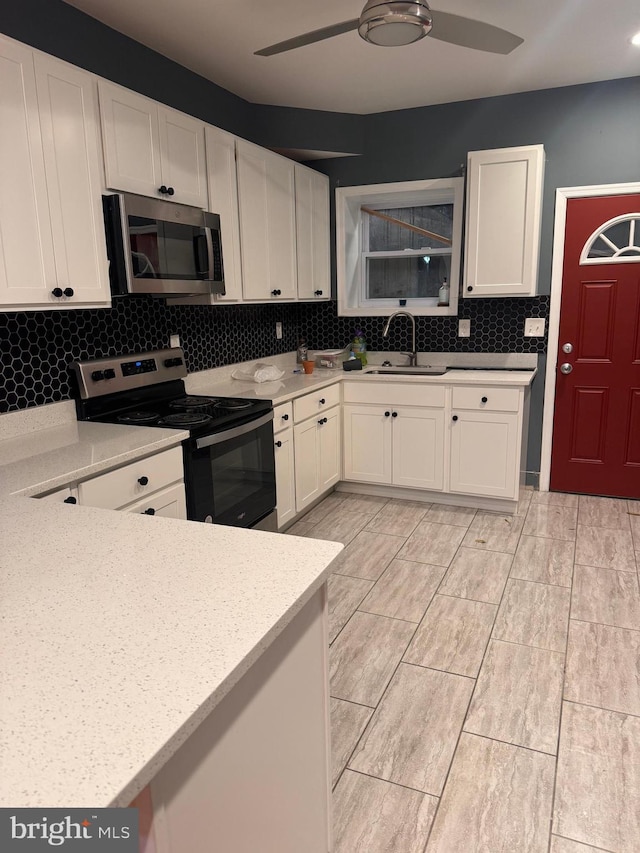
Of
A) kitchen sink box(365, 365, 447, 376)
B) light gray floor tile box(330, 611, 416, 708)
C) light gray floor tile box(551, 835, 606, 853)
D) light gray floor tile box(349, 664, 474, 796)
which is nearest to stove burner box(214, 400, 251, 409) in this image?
light gray floor tile box(330, 611, 416, 708)

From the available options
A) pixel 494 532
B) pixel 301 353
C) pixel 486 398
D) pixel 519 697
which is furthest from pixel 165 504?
pixel 301 353

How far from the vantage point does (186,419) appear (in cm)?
266

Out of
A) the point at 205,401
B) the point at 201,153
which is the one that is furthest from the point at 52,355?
the point at 201,153

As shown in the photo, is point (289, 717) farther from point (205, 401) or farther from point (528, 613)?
point (205, 401)

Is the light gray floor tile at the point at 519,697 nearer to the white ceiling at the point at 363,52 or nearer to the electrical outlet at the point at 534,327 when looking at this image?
the electrical outlet at the point at 534,327

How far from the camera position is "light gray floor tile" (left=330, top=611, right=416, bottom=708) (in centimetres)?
220

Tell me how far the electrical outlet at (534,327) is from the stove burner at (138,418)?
2626 millimetres

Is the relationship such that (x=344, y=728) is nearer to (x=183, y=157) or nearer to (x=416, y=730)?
(x=416, y=730)

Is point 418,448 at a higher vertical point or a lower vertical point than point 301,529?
higher

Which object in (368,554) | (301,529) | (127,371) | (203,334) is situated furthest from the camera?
(301,529)

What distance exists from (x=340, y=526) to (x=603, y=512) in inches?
67.7

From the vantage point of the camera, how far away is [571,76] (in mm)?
3578

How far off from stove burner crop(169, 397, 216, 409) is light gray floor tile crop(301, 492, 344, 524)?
1128 mm

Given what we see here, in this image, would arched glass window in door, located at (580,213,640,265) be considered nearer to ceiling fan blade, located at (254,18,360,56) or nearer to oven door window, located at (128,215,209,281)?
ceiling fan blade, located at (254,18,360,56)
